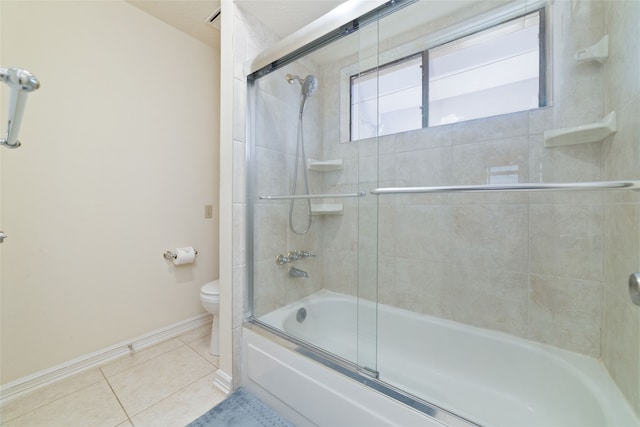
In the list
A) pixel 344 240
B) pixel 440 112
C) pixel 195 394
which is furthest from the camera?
pixel 344 240

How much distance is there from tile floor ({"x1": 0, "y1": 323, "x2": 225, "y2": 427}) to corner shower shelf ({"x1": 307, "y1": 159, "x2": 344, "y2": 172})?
4.69 ft

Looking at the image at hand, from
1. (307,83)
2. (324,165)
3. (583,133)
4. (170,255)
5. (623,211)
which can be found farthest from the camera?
(170,255)

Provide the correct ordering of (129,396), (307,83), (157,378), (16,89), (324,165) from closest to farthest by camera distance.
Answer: (16,89) < (129,396) < (157,378) < (307,83) < (324,165)

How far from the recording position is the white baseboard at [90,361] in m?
1.28

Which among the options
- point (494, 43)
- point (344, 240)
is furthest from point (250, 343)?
point (494, 43)

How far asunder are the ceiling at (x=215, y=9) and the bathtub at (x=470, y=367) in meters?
1.70

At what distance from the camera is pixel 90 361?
1.52m

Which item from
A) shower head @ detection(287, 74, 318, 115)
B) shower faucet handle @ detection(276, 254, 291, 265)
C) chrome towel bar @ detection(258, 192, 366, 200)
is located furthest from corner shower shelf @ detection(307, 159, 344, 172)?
shower faucet handle @ detection(276, 254, 291, 265)

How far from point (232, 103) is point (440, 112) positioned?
1219mm

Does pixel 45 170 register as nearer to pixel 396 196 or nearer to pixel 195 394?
pixel 195 394

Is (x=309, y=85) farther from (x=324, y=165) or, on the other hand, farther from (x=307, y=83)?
(x=324, y=165)

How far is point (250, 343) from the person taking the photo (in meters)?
1.33

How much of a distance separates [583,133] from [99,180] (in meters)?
2.57

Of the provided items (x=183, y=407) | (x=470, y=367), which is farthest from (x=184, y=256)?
(x=470, y=367)
